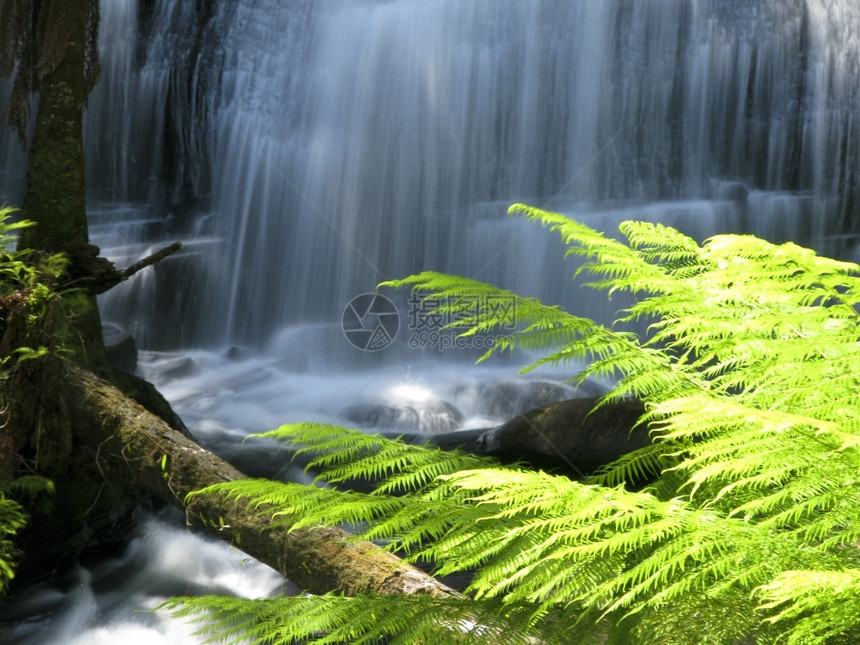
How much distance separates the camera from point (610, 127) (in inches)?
412

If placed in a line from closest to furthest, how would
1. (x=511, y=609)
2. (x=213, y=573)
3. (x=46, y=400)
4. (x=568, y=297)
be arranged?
(x=511, y=609) → (x=46, y=400) → (x=213, y=573) → (x=568, y=297)

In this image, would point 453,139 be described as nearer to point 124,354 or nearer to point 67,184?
point 124,354

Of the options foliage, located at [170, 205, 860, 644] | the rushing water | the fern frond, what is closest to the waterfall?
the rushing water

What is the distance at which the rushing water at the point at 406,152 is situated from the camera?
9711mm

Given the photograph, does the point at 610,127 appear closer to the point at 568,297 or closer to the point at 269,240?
the point at 568,297

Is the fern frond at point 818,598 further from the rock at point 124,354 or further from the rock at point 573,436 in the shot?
the rock at point 124,354

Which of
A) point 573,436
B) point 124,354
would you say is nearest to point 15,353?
point 573,436

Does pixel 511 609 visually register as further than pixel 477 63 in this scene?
No

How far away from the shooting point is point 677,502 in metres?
1.08

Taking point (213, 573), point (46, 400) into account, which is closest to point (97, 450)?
point (46, 400)

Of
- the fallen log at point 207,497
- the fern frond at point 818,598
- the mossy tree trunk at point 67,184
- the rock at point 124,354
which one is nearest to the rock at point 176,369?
the rock at point 124,354

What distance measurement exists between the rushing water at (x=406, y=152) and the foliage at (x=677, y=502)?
727cm

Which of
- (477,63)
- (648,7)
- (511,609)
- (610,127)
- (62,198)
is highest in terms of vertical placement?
(648,7)

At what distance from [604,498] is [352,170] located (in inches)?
408
